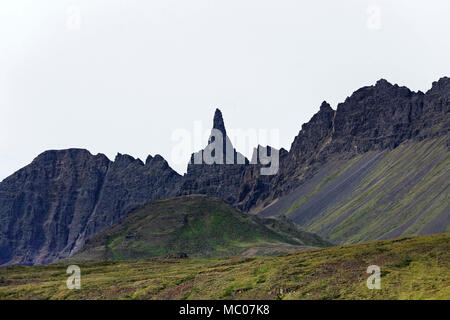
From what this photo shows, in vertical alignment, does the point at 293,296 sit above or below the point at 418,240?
below

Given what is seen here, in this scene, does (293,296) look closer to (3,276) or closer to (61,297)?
(61,297)

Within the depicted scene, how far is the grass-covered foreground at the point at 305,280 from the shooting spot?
11494 centimetres

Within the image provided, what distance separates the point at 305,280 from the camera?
12781 cm

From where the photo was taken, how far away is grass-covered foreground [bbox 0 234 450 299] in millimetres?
114938

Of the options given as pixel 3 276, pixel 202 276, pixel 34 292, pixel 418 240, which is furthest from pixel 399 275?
pixel 3 276

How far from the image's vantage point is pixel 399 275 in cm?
12025
